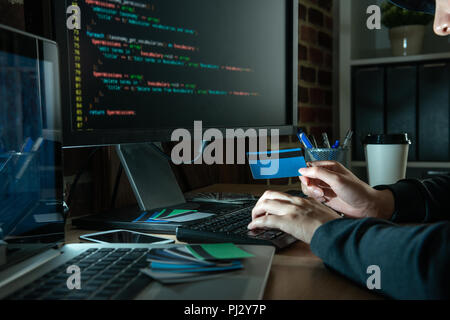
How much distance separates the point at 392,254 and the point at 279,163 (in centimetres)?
68

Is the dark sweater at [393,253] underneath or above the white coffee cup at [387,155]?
underneath

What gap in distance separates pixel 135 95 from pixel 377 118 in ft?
3.65

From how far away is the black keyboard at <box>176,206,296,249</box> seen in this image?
541mm

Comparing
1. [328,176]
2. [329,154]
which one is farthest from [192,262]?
[329,154]

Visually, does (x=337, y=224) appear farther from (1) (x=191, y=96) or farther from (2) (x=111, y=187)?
(2) (x=111, y=187)

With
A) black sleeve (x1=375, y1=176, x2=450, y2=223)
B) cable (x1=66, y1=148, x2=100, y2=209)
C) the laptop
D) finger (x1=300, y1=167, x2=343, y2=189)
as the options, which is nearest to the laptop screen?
the laptop

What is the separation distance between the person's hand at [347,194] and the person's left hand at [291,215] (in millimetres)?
104

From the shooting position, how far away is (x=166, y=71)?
760 millimetres

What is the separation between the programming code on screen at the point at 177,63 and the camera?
2.13ft

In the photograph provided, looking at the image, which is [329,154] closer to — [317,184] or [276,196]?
[317,184]

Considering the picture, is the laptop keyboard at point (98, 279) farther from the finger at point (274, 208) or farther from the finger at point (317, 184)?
the finger at point (317, 184)

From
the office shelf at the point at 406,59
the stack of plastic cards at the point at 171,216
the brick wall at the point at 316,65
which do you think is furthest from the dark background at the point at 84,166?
the office shelf at the point at 406,59

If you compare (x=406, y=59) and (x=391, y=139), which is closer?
(x=391, y=139)

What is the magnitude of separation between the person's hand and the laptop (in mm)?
235
